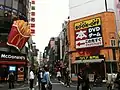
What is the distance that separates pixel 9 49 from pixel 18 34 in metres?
2.78

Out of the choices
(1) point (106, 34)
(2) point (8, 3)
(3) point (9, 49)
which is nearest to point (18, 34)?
(3) point (9, 49)

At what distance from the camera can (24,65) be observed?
4441 cm

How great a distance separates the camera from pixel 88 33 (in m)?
45.0

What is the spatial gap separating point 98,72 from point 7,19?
16119 mm

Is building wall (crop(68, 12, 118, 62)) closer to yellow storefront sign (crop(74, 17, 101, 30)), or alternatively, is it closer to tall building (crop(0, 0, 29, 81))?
yellow storefront sign (crop(74, 17, 101, 30))

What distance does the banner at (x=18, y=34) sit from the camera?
41.2 metres

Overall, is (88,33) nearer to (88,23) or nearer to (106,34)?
(88,23)

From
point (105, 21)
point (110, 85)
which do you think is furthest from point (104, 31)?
point (110, 85)

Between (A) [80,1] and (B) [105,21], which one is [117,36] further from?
(A) [80,1]

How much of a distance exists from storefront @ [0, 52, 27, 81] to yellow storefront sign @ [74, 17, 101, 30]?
10883 millimetres

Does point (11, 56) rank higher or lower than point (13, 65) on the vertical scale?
higher

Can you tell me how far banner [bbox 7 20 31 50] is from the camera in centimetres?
4119

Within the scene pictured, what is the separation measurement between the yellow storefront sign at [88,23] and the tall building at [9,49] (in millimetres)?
10000

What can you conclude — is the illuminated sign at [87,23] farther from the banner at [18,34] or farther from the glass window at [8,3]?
the glass window at [8,3]
